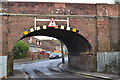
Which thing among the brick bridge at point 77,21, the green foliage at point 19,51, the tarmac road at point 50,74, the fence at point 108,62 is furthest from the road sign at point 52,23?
the green foliage at point 19,51

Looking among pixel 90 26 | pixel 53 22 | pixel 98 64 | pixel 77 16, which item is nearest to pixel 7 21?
pixel 53 22

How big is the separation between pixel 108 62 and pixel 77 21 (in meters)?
4.68

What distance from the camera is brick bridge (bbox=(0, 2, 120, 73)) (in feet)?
61.1

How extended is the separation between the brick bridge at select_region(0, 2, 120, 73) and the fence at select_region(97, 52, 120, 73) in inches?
19.6

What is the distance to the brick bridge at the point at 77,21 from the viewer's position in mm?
18625

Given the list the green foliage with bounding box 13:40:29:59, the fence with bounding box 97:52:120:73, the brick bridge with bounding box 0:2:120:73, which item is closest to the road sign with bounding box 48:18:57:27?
the brick bridge with bounding box 0:2:120:73

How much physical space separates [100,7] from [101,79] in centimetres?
756

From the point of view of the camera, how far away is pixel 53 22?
1891 centimetres

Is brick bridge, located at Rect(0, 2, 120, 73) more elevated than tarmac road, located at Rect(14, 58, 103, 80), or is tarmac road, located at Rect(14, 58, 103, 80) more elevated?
brick bridge, located at Rect(0, 2, 120, 73)

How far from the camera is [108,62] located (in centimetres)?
1897

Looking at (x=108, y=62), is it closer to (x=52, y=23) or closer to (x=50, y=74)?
(x=50, y=74)

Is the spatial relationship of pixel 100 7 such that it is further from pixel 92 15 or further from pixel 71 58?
pixel 71 58

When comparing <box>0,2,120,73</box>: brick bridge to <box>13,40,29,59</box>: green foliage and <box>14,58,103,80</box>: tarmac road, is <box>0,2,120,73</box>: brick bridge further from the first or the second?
<box>13,40,29,59</box>: green foliage

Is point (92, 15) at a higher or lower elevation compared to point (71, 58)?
higher
